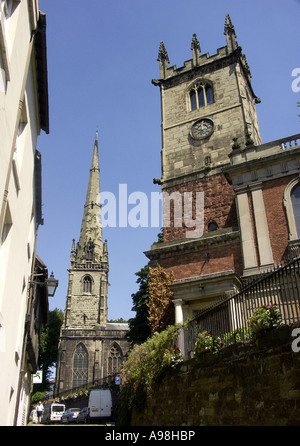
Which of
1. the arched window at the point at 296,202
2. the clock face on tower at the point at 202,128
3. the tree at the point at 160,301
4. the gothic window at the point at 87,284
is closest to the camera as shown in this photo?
the arched window at the point at 296,202

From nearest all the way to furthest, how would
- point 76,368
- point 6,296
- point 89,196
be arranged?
1. point 6,296
2. point 76,368
3. point 89,196

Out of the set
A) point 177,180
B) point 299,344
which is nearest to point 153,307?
point 177,180

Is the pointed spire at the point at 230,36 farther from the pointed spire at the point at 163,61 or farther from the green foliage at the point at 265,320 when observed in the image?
the green foliage at the point at 265,320

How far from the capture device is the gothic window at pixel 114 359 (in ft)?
206

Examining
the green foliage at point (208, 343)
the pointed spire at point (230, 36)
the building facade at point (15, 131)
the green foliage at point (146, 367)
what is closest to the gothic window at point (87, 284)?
the pointed spire at point (230, 36)

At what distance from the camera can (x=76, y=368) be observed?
2411 inches

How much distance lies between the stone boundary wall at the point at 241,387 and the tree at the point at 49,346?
4985 cm

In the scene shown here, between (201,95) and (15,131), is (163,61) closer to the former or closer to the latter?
(201,95)

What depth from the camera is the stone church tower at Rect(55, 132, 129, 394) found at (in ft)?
200

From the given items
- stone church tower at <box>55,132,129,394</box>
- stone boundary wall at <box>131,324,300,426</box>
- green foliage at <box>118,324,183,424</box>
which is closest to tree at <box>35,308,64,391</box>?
stone church tower at <box>55,132,129,394</box>

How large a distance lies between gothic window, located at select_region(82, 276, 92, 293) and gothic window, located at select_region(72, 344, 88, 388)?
1093 centimetres

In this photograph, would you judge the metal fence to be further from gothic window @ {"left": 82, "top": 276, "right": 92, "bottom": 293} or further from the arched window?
gothic window @ {"left": 82, "top": 276, "right": 92, "bottom": 293}

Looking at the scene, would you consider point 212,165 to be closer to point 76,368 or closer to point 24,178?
point 24,178

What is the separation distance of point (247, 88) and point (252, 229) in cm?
1329
